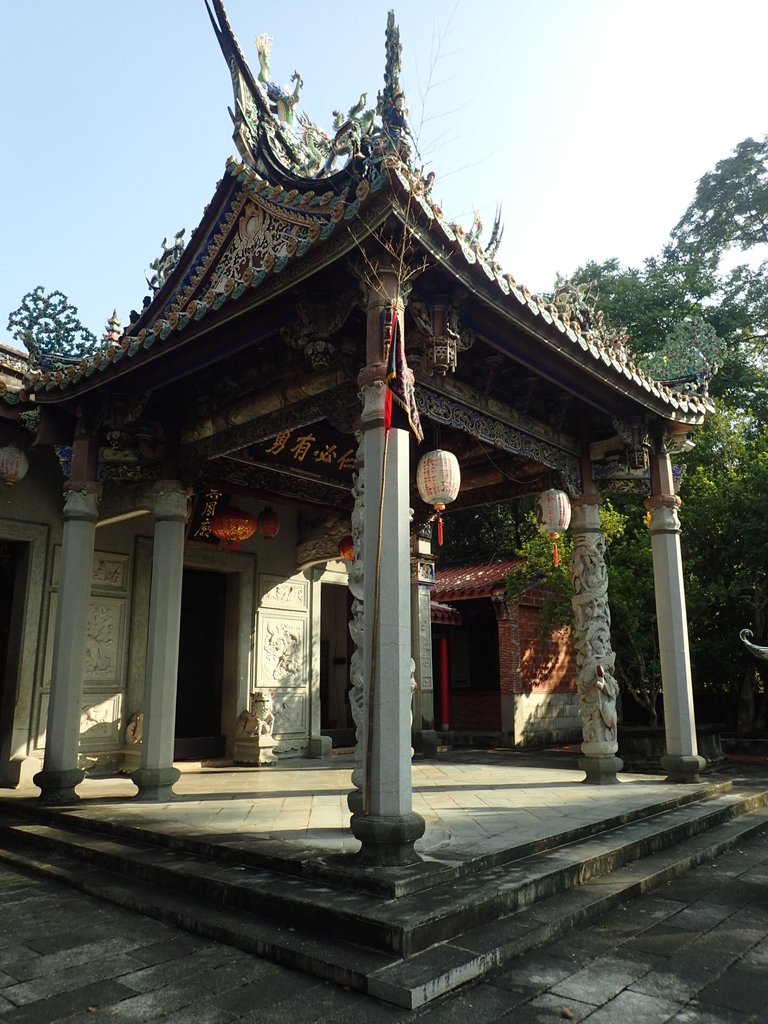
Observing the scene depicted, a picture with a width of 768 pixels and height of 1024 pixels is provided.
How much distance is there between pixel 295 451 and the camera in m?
8.51

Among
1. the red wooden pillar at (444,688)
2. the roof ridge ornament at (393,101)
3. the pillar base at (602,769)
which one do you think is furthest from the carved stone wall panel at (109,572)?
the red wooden pillar at (444,688)

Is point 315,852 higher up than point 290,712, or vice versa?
point 290,712

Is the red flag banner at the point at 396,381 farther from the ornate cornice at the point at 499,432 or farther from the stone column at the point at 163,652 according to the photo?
the stone column at the point at 163,652

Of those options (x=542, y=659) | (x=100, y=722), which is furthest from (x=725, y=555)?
(x=100, y=722)

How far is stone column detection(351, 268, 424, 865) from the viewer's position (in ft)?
13.7

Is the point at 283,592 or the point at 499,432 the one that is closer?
the point at 499,432

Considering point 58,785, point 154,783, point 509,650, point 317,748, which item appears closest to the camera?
point 58,785

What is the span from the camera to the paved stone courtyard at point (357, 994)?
9.77 feet

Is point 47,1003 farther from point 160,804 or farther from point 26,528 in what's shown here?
point 26,528

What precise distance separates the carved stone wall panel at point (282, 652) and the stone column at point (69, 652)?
11.8ft

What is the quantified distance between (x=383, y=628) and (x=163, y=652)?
3.46 m

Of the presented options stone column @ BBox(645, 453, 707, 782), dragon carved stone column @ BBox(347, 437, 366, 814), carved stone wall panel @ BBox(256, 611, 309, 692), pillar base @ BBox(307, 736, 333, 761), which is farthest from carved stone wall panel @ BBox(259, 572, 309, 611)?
dragon carved stone column @ BBox(347, 437, 366, 814)

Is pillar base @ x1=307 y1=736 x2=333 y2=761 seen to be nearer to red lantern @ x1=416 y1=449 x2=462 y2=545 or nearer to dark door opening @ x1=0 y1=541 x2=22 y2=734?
dark door opening @ x1=0 y1=541 x2=22 y2=734

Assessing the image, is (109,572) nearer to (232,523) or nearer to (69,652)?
(232,523)
